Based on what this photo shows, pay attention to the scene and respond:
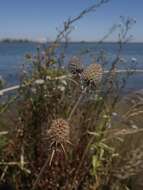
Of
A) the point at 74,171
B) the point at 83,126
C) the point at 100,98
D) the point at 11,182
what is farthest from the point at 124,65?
the point at 11,182

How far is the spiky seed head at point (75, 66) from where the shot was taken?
3.58 meters

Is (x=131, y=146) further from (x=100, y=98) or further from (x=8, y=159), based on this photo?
(x=8, y=159)

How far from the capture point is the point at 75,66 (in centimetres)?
360

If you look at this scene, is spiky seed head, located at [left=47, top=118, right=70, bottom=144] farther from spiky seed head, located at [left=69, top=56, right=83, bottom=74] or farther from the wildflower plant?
spiky seed head, located at [left=69, top=56, right=83, bottom=74]

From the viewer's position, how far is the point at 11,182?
11.4 ft

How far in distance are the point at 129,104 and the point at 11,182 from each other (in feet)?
4.30

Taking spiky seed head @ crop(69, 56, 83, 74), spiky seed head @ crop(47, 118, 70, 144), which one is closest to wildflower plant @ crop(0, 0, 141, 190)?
spiky seed head @ crop(69, 56, 83, 74)

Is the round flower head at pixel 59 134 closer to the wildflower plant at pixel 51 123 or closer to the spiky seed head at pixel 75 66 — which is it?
the wildflower plant at pixel 51 123

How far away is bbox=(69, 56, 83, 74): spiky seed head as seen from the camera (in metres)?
3.58

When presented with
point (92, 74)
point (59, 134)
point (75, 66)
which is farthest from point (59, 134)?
point (75, 66)

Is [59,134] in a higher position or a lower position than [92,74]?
lower

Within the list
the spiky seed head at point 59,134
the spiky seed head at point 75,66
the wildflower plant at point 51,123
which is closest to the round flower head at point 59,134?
the spiky seed head at point 59,134

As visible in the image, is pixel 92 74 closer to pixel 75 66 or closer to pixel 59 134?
pixel 75 66

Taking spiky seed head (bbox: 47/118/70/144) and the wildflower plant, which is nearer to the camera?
spiky seed head (bbox: 47/118/70/144)
